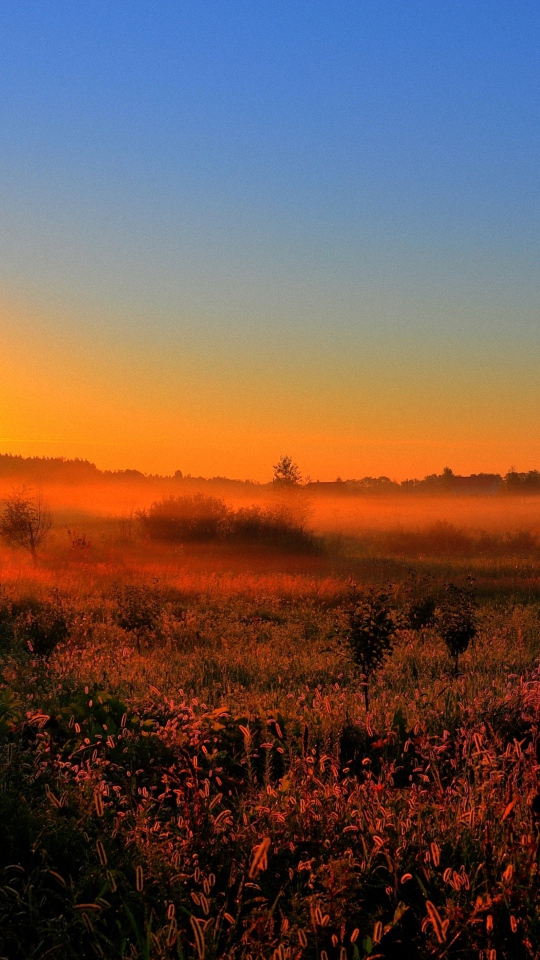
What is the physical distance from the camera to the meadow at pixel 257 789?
2.99 meters

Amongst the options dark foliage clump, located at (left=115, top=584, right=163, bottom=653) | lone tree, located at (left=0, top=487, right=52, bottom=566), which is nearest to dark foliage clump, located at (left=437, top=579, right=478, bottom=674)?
dark foliage clump, located at (left=115, top=584, right=163, bottom=653)

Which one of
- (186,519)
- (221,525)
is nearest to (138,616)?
(221,525)

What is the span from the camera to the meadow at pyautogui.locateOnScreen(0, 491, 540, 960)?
299cm

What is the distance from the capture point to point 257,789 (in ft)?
15.8

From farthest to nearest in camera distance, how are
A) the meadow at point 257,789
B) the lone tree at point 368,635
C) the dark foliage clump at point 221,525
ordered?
the dark foliage clump at point 221,525 → the lone tree at point 368,635 → the meadow at point 257,789

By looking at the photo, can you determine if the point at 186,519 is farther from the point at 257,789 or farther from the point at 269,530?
the point at 257,789

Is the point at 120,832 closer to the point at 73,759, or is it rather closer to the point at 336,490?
the point at 73,759

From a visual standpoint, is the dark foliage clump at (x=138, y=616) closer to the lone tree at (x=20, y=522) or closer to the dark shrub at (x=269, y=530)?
the lone tree at (x=20, y=522)

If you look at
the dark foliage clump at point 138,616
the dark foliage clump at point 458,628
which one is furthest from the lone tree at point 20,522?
the dark foliage clump at point 458,628

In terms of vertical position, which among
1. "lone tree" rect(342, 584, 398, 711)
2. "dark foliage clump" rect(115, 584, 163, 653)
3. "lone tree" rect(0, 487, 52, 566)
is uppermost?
"lone tree" rect(0, 487, 52, 566)

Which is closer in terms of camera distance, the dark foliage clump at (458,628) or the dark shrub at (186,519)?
the dark foliage clump at (458,628)

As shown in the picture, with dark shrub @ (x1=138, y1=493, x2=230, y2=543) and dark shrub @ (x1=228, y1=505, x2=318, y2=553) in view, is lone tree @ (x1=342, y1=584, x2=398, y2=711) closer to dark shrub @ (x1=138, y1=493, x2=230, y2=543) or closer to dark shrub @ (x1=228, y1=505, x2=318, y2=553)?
dark shrub @ (x1=228, y1=505, x2=318, y2=553)

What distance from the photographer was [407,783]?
546 cm

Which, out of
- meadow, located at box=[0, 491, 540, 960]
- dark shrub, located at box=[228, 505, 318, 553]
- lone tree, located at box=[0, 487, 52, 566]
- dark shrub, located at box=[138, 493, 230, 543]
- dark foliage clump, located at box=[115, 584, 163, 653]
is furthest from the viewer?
dark shrub, located at box=[138, 493, 230, 543]
